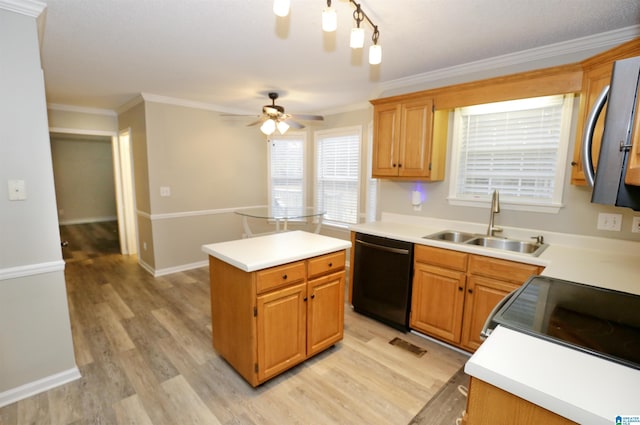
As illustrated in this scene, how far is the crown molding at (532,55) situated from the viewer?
2064mm

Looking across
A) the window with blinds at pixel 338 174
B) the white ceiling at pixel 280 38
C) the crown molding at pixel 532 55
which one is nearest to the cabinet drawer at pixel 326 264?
the white ceiling at pixel 280 38

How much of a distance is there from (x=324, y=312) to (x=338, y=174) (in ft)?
9.10

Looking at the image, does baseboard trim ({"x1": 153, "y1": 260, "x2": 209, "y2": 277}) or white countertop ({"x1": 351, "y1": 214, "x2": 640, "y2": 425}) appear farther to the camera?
baseboard trim ({"x1": 153, "y1": 260, "x2": 209, "y2": 277})

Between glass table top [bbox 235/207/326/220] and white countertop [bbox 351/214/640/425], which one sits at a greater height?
glass table top [bbox 235/207/326/220]

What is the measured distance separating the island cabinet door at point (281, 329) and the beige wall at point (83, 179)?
7778mm

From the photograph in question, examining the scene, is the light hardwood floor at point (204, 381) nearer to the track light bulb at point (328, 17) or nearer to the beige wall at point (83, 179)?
the track light bulb at point (328, 17)

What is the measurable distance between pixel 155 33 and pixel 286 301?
2137 millimetres

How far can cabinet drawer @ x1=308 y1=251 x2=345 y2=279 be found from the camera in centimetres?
222

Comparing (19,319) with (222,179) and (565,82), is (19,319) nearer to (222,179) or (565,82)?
(222,179)

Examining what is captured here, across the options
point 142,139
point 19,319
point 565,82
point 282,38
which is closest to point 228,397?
point 19,319

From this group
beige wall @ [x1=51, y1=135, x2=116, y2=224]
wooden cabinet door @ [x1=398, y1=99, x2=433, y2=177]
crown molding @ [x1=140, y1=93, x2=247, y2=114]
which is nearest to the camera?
wooden cabinet door @ [x1=398, y1=99, x2=433, y2=177]

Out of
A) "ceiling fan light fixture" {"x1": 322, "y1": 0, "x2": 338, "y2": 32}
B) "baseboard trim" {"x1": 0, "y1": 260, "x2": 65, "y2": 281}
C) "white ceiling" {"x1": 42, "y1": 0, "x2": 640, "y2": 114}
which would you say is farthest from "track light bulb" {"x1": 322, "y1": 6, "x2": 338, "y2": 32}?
"baseboard trim" {"x1": 0, "y1": 260, "x2": 65, "y2": 281}

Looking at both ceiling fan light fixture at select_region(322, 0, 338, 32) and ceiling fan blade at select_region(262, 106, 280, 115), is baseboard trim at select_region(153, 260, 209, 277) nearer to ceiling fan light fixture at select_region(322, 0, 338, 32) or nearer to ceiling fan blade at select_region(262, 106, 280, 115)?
ceiling fan blade at select_region(262, 106, 280, 115)

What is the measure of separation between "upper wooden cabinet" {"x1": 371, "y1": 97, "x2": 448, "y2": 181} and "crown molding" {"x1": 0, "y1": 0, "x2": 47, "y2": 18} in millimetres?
2658
